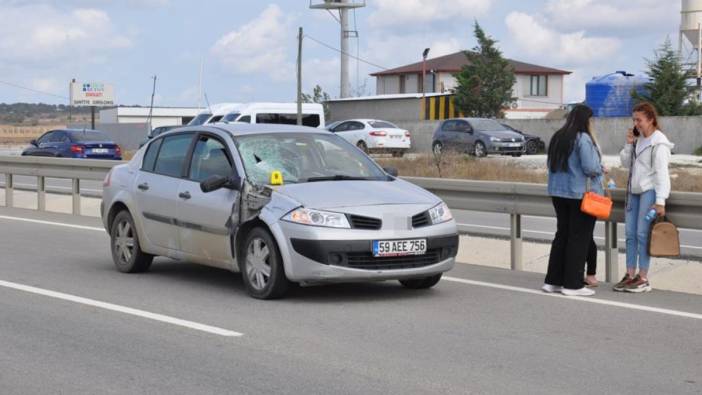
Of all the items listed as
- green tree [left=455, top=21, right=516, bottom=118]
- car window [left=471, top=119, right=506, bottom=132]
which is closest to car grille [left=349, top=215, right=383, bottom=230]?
car window [left=471, top=119, right=506, bottom=132]

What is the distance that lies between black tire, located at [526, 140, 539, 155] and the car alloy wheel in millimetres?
35446

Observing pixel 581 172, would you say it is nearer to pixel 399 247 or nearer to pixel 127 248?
pixel 399 247

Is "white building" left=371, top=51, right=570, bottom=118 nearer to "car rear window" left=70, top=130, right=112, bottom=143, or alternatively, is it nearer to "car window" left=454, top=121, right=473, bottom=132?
"car window" left=454, top=121, right=473, bottom=132

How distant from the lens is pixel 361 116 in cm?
6144

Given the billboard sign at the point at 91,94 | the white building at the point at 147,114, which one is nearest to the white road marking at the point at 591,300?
the white building at the point at 147,114

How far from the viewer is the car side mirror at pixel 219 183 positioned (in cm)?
1005

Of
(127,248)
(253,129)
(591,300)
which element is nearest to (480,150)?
(127,248)

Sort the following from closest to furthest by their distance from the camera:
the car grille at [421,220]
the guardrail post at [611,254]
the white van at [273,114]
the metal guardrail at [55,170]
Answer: the car grille at [421,220]
the guardrail post at [611,254]
the metal guardrail at [55,170]
the white van at [273,114]

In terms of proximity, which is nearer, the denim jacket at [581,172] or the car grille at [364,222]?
the car grille at [364,222]

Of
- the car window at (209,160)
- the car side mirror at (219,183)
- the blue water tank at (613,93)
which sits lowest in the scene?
the car side mirror at (219,183)

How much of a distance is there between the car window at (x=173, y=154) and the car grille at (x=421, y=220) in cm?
261

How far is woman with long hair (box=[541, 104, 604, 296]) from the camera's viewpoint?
10.1 meters

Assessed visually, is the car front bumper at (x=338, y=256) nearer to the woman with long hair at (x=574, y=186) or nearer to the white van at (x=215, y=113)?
the woman with long hair at (x=574, y=186)

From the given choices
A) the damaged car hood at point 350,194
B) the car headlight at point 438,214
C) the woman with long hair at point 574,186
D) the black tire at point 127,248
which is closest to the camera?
the damaged car hood at point 350,194
